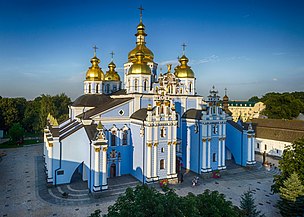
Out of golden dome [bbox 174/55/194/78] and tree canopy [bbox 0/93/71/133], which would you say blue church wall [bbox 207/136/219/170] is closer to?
golden dome [bbox 174/55/194/78]

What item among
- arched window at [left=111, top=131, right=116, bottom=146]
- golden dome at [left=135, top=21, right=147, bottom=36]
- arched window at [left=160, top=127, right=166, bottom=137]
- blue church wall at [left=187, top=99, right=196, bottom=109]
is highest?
golden dome at [left=135, top=21, right=147, bottom=36]

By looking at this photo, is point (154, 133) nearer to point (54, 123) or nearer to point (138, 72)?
point (138, 72)

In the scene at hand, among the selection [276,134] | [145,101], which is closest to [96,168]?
[145,101]

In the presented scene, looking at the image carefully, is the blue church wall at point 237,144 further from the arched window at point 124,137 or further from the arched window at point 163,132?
the arched window at point 124,137

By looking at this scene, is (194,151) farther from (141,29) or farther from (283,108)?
(283,108)

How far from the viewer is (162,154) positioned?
19406 mm

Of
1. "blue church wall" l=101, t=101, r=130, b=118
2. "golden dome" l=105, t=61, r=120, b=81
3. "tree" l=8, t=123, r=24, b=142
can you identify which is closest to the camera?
"blue church wall" l=101, t=101, r=130, b=118

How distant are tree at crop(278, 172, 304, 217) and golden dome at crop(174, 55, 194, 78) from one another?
50.3ft

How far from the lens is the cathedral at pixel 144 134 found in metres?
18.6

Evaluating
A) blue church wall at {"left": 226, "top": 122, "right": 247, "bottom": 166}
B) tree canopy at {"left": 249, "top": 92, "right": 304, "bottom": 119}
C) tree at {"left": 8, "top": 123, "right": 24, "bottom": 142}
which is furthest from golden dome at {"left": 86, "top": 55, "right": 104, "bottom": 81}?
tree canopy at {"left": 249, "top": 92, "right": 304, "bottom": 119}

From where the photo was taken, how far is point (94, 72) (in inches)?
1067

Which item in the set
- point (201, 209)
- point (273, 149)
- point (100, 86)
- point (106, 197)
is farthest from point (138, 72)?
point (273, 149)

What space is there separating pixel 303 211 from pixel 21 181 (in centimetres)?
1991

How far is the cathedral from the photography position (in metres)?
18.6
